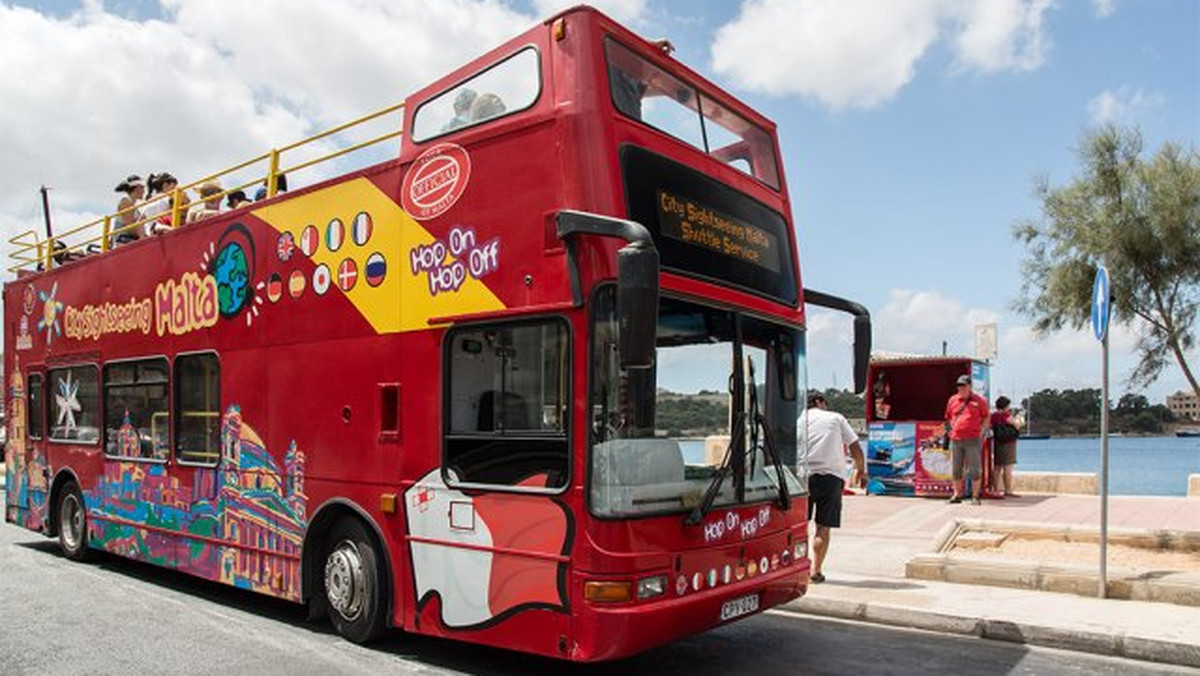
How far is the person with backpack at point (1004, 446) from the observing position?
51.8ft

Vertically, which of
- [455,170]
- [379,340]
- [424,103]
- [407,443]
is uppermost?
[424,103]

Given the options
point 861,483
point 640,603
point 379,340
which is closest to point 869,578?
point 861,483

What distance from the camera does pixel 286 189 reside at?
8.10 metres

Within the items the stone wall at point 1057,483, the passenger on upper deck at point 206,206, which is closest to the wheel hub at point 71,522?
the passenger on upper deck at point 206,206

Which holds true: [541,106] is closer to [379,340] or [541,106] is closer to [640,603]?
[379,340]

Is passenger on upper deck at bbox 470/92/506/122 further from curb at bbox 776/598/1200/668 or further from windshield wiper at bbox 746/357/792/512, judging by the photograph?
curb at bbox 776/598/1200/668

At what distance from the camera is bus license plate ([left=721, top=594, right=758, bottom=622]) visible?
18.5 feet

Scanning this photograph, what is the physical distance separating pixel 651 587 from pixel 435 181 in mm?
3050

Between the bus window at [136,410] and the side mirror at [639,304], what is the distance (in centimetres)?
611

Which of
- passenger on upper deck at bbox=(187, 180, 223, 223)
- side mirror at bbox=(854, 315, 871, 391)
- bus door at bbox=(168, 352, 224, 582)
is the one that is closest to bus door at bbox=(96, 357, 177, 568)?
bus door at bbox=(168, 352, 224, 582)

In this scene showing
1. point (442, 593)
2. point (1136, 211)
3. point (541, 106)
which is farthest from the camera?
point (1136, 211)

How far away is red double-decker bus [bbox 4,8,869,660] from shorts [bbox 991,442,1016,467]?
10.7 metres

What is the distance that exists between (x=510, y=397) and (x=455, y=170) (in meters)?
1.61

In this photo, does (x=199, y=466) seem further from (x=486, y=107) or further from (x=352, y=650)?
(x=486, y=107)
